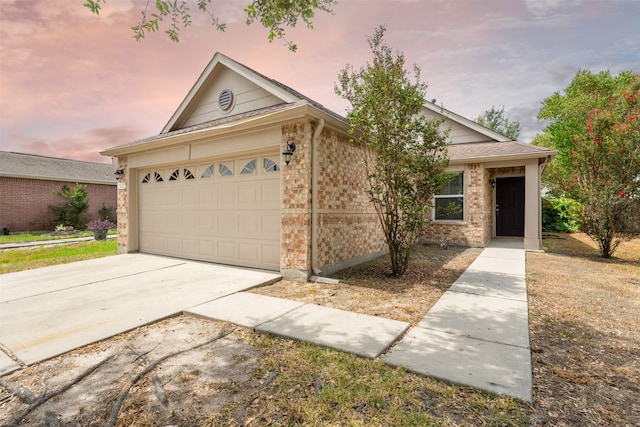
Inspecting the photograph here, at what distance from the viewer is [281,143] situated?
6.09m

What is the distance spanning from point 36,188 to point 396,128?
21.6m

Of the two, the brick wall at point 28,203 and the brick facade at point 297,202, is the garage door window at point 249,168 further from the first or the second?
the brick wall at point 28,203

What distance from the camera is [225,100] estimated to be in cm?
829

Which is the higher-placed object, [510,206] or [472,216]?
[510,206]

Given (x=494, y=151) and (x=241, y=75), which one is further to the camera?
(x=494, y=151)

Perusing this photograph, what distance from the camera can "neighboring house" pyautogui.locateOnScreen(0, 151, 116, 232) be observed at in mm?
16578

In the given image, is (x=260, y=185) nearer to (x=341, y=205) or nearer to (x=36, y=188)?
(x=341, y=205)

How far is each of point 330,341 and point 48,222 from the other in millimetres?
21909

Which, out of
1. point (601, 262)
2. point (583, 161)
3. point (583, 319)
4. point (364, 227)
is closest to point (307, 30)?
point (364, 227)

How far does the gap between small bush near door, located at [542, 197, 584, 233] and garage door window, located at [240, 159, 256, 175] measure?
16270mm

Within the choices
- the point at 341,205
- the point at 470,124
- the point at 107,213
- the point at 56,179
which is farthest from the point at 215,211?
the point at 107,213

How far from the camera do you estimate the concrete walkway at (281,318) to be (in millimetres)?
2760

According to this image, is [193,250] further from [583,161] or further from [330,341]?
[583,161]

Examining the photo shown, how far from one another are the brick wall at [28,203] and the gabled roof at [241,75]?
14.0 meters
